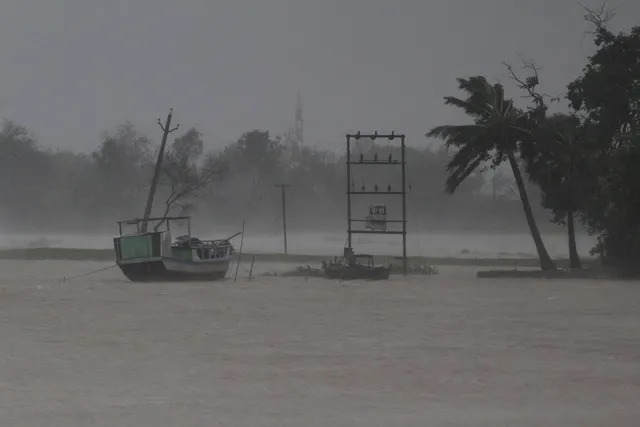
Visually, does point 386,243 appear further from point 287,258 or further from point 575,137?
point 575,137

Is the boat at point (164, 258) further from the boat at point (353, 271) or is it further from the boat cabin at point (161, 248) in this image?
the boat at point (353, 271)

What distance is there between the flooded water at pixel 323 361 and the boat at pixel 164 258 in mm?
11507

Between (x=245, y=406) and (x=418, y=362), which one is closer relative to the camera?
(x=245, y=406)

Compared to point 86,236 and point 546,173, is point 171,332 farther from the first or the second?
point 86,236

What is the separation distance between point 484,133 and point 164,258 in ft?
50.4

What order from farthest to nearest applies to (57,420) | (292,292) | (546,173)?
1. (546,173)
2. (292,292)
3. (57,420)

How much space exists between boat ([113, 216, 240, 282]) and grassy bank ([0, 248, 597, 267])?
1796 cm

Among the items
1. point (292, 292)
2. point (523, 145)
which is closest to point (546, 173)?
point (523, 145)

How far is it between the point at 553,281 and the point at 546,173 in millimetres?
6570

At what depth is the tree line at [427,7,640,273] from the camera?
44469 millimetres

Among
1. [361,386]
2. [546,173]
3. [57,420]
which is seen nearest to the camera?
[57,420]

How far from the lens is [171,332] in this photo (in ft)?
72.7

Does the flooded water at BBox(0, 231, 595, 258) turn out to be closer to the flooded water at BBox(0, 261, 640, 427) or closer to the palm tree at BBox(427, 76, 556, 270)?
the palm tree at BBox(427, 76, 556, 270)

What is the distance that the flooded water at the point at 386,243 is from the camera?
7969 cm
